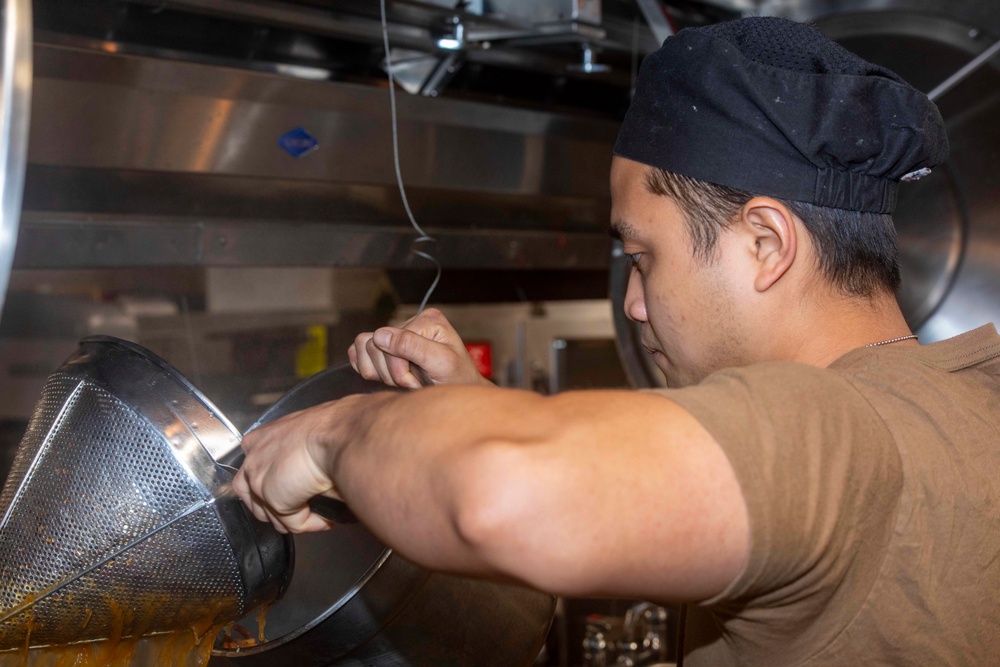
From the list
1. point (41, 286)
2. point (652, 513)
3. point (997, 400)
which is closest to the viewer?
point (652, 513)

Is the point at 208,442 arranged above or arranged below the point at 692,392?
below

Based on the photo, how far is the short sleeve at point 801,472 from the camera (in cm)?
53

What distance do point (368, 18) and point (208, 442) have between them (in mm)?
805

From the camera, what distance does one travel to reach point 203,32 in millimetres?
1361

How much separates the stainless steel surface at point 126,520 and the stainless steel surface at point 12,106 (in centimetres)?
28

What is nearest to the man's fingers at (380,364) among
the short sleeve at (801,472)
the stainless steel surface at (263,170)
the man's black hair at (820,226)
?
the man's black hair at (820,226)

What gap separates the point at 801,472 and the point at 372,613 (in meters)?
0.46

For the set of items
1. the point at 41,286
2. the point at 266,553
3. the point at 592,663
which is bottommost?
the point at 592,663

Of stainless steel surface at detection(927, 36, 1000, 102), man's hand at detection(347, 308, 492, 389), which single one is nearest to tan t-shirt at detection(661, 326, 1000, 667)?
man's hand at detection(347, 308, 492, 389)

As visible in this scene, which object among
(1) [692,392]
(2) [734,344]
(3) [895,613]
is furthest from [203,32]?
(3) [895,613]

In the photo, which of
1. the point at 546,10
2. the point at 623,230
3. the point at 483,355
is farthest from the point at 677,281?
the point at 483,355

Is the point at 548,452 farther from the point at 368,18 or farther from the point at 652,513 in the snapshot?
→ the point at 368,18

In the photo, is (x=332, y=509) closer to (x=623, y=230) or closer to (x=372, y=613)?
(x=372, y=613)

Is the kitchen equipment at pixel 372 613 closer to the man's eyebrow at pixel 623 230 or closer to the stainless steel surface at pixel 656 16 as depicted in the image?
the man's eyebrow at pixel 623 230
